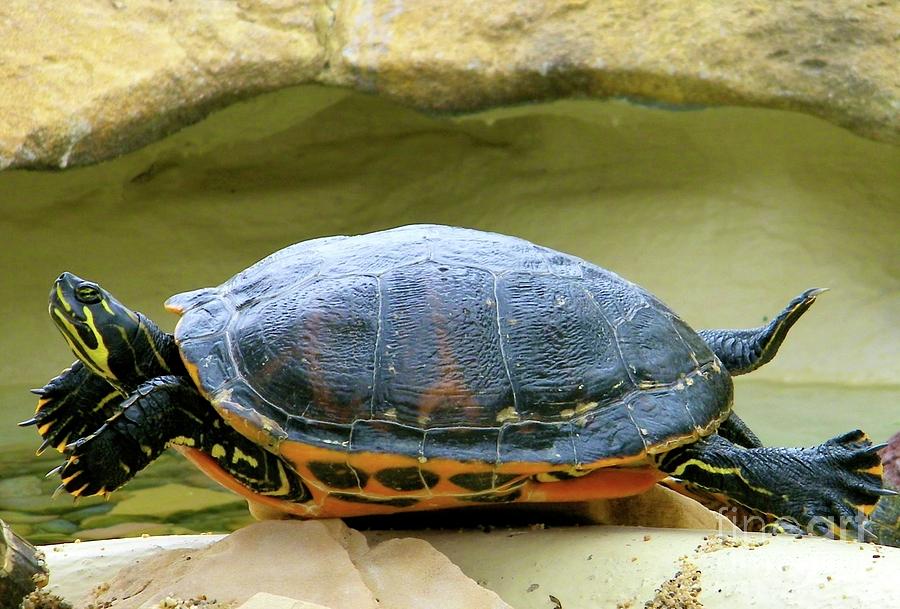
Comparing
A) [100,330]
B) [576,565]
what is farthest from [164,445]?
[576,565]

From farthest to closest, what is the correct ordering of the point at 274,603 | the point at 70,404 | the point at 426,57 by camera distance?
the point at 426,57 → the point at 70,404 → the point at 274,603

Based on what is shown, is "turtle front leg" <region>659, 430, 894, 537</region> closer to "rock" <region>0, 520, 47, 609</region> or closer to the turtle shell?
the turtle shell

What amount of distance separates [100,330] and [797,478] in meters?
2.01

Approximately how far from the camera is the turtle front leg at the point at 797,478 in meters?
2.69

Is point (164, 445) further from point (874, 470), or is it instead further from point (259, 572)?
point (874, 470)

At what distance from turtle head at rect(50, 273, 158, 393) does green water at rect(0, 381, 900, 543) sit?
1.63 meters

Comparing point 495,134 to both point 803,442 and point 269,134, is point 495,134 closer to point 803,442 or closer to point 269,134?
point 269,134

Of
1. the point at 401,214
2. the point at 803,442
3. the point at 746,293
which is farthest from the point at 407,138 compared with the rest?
the point at 803,442

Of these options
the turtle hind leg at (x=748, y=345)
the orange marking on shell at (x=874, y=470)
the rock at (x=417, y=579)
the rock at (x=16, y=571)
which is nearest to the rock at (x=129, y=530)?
the rock at (x=16, y=571)

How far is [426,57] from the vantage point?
612cm

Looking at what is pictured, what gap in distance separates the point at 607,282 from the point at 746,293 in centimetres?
422

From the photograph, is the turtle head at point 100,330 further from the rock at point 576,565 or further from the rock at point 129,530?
the rock at point 129,530

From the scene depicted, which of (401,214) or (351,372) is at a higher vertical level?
(351,372)

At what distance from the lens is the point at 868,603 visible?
2.06m
